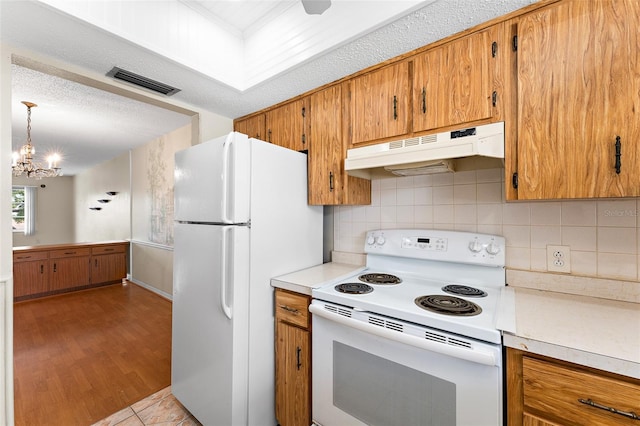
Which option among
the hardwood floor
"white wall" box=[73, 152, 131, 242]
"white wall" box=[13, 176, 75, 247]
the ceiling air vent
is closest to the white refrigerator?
the ceiling air vent

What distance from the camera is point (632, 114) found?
0.98 m

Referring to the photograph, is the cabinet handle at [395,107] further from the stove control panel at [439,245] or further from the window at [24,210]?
the window at [24,210]

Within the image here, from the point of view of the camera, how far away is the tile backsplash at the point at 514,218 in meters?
1.24

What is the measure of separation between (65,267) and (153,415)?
13.7 ft

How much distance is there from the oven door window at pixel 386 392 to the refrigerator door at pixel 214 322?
54 centimetres

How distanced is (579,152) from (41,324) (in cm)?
518

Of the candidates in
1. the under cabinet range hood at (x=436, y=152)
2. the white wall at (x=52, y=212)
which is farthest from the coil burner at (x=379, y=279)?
the white wall at (x=52, y=212)

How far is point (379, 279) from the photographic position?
5.40ft

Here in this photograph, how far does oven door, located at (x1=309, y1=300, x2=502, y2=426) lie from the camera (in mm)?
964

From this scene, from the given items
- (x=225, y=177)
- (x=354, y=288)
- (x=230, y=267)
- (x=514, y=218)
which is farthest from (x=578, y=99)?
(x=230, y=267)

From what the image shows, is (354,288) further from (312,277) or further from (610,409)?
(610,409)

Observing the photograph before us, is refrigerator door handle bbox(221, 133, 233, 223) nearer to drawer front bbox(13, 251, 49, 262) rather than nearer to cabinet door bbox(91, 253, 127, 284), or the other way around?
drawer front bbox(13, 251, 49, 262)

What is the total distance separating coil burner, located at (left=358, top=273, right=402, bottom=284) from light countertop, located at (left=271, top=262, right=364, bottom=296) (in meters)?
0.11

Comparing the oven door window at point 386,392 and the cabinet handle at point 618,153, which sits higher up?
the cabinet handle at point 618,153
